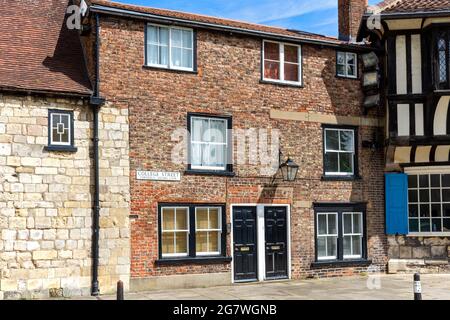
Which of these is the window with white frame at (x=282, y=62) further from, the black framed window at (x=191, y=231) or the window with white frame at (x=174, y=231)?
the window with white frame at (x=174, y=231)

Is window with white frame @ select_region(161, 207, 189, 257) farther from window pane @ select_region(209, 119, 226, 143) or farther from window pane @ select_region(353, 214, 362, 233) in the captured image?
window pane @ select_region(353, 214, 362, 233)

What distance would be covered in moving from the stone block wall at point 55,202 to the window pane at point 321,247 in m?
5.99

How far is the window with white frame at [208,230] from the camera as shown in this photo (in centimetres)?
1692

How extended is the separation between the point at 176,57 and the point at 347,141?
6090 mm

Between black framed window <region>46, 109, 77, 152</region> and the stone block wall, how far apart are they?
0.12m

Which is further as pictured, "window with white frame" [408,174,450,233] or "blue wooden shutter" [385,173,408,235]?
"window with white frame" [408,174,450,233]

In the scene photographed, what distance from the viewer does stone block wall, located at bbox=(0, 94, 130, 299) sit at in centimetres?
1456

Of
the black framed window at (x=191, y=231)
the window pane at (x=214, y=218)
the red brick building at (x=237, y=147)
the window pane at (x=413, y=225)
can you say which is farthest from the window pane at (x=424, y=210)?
the window pane at (x=214, y=218)

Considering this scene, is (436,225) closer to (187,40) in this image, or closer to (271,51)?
(271,51)

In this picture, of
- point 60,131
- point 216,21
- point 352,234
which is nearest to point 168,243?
point 60,131

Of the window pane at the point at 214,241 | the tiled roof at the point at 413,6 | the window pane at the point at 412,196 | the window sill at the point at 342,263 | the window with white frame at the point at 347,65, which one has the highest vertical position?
the tiled roof at the point at 413,6

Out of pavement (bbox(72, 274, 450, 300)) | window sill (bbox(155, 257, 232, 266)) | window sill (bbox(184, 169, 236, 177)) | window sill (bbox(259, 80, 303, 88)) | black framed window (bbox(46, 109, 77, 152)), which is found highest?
window sill (bbox(259, 80, 303, 88))

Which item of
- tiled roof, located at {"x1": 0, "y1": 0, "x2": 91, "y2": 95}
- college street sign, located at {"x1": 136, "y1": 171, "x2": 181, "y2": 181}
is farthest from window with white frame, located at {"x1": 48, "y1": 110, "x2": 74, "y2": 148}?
college street sign, located at {"x1": 136, "y1": 171, "x2": 181, "y2": 181}

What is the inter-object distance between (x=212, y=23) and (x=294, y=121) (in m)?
3.79
